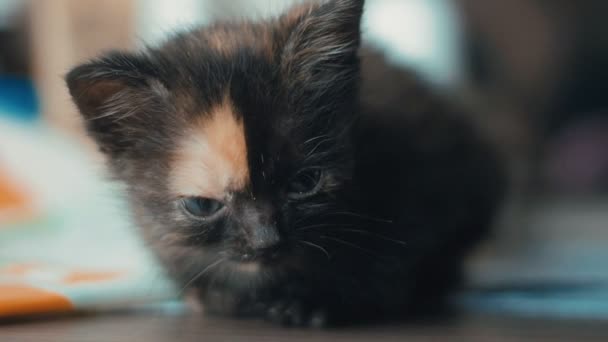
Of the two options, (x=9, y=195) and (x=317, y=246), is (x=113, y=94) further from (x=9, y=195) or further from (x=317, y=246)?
(x=9, y=195)

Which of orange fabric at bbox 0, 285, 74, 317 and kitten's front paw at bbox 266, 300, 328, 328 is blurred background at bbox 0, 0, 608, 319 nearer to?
orange fabric at bbox 0, 285, 74, 317

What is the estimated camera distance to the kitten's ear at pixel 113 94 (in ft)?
3.27

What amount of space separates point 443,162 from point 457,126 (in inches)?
7.0

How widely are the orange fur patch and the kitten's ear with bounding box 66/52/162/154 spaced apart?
107mm

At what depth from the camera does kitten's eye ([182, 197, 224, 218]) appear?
1003 mm

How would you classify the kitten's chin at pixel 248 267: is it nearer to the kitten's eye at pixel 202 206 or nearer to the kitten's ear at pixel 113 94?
the kitten's eye at pixel 202 206

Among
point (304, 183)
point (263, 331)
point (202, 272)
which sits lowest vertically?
point (263, 331)

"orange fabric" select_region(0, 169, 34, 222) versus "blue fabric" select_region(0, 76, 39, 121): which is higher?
"blue fabric" select_region(0, 76, 39, 121)

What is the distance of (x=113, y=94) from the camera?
1.06 m

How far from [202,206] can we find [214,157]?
0.09m

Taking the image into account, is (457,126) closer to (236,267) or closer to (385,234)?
(385,234)

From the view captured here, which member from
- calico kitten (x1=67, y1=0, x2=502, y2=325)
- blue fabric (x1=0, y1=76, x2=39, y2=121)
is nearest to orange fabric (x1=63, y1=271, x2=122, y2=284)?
calico kitten (x1=67, y1=0, x2=502, y2=325)

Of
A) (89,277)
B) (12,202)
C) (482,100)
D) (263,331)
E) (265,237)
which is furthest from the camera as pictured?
(482,100)

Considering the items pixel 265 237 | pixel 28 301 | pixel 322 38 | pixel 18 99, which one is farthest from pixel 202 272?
pixel 18 99
